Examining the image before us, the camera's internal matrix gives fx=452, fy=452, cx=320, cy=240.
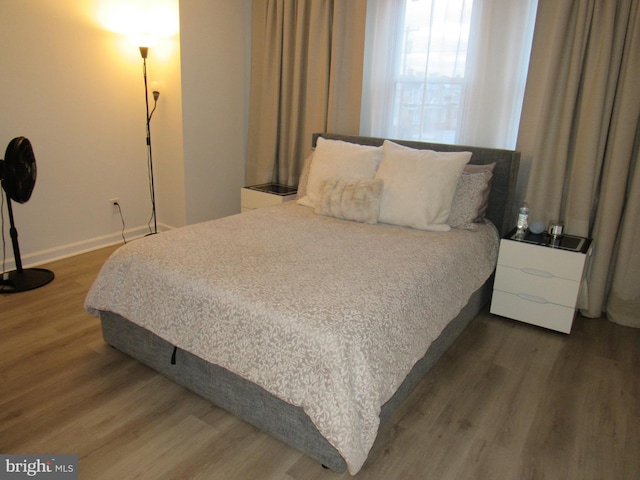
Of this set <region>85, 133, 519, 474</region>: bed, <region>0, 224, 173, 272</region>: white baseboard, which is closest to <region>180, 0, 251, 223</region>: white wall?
<region>0, 224, 173, 272</region>: white baseboard

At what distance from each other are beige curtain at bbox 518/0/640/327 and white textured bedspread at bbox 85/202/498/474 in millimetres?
792

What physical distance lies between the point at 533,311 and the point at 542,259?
1.12 feet

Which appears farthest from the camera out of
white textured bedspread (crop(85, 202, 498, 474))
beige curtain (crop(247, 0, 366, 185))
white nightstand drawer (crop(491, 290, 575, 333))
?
beige curtain (crop(247, 0, 366, 185))

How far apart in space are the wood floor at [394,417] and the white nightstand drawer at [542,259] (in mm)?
421

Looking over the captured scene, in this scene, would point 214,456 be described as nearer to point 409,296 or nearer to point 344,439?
point 344,439

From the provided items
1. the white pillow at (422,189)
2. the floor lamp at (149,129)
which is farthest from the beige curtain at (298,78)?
the white pillow at (422,189)

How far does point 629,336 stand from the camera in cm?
274

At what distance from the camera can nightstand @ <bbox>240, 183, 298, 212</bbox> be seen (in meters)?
3.78

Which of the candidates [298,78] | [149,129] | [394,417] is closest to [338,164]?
[298,78]

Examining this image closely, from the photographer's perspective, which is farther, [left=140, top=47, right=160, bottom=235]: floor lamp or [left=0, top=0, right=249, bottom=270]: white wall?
[left=140, top=47, right=160, bottom=235]: floor lamp

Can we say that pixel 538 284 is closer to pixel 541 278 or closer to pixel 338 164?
pixel 541 278

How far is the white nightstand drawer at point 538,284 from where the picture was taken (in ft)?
8.58

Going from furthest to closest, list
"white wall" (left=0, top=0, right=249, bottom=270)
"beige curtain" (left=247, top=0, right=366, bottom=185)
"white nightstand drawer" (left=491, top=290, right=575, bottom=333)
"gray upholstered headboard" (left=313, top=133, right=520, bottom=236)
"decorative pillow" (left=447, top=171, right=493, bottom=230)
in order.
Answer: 1. "beige curtain" (left=247, top=0, right=366, bottom=185)
2. "white wall" (left=0, top=0, right=249, bottom=270)
3. "gray upholstered headboard" (left=313, top=133, right=520, bottom=236)
4. "decorative pillow" (left=447, top=171, right=493, bottom=230)
5. "white nightstand drawer" (left=491, top=290, right=575, bottom=333)

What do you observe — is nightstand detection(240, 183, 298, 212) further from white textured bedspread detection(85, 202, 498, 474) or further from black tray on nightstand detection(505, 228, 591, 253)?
black tray on nightstand detection(505, 228, 591, 253)
